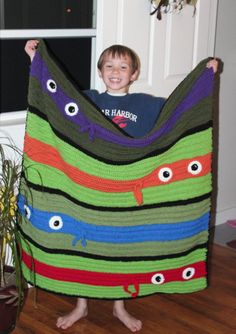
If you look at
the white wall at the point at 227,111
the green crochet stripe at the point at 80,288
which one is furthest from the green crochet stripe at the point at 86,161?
the white wall at the point at 227,111

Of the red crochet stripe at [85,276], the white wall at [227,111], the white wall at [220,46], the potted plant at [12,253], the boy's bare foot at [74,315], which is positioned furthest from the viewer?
the white wall at [227,111]

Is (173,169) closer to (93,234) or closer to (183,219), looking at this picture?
(183,219)

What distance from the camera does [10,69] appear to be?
2658 millimetres

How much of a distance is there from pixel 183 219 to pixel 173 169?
215 millimetres

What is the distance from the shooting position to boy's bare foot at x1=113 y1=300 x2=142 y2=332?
245 centimetres

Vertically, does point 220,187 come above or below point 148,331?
above

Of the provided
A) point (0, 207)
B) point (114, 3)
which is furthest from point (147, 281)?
point (114, 3)

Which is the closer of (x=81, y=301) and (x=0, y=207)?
(x=0, y=207)

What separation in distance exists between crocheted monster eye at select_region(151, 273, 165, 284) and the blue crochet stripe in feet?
0.54

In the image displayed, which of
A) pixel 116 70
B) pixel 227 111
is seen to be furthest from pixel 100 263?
pixel 227 111

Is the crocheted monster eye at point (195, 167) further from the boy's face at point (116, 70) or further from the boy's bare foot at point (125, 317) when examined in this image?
the boy's bare foot at point (125, 317)

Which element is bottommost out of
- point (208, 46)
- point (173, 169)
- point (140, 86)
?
point (173, 169)

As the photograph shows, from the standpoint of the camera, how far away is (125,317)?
2.48 metres

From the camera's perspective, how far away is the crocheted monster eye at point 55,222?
2.30 metres
